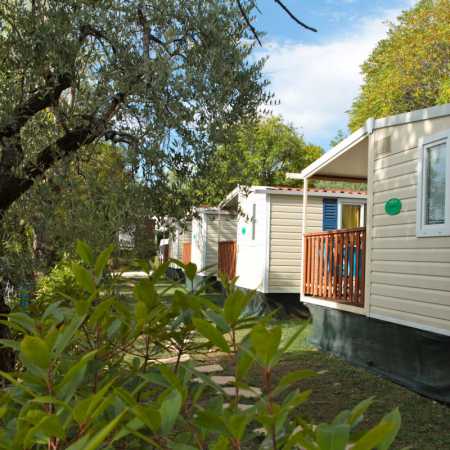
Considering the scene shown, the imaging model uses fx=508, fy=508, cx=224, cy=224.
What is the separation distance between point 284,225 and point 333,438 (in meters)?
12.6

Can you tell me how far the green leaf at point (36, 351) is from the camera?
2.31 ft

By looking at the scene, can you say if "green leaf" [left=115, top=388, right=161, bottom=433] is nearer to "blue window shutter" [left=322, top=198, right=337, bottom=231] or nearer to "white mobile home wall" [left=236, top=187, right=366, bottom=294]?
"white mobile home wall" [left=236, top=187, right=366, bottom=294]

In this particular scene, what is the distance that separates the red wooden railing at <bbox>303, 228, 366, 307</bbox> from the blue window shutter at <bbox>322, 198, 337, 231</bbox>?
3.26 metres

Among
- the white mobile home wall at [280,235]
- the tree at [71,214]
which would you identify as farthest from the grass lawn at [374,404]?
the white mobile home wall at [280,235]

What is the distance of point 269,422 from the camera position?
0.68m

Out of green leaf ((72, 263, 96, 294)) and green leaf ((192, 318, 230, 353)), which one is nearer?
green leaf ((192, 318, 230, 353))

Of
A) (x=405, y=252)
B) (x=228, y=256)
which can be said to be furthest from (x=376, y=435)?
(x=228, y=256)

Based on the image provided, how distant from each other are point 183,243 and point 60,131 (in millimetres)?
20534

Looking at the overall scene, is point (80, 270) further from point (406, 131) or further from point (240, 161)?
point (406, 131)

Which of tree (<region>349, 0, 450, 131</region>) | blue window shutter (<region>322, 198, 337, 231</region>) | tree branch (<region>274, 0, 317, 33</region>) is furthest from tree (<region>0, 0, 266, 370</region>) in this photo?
tree (<region>349, 0, 450, 131</region>)

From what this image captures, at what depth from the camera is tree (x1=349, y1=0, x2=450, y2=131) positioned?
2488cm

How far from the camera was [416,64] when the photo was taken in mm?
25500

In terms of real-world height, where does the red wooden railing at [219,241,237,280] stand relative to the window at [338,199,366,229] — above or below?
below

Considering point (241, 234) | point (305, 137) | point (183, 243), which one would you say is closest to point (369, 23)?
point (305, 137)
